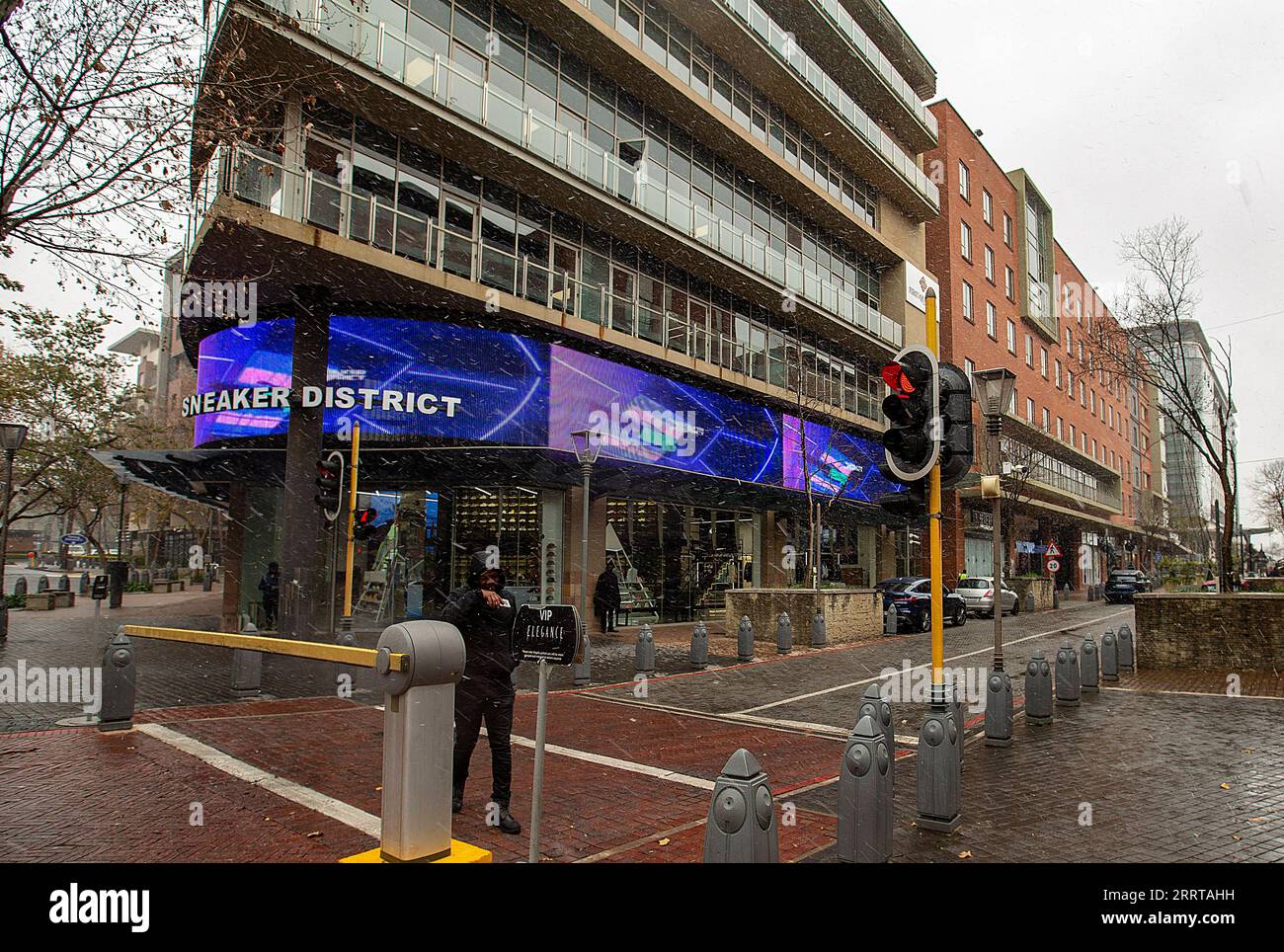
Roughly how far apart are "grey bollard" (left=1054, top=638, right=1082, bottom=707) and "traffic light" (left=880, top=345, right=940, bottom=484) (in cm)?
623

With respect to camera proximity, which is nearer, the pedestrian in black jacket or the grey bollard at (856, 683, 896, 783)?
the grey bollard at (856, 683, 896, 783)

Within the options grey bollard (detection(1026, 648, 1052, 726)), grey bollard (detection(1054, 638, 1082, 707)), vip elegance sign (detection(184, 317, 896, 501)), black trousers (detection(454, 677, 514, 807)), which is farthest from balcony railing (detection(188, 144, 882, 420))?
grey bollard (detection(1054, 638, 1082, 707))

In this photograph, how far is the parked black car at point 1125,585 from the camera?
37.4 m

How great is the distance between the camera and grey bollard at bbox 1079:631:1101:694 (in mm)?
11773

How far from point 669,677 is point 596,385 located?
29.1 ft

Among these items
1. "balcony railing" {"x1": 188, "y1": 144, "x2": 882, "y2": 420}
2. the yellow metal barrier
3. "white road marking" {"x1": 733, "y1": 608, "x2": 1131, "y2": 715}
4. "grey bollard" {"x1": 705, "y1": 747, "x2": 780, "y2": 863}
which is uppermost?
"balcony railing" {"x1": 188, "y1": 144, "x2": 882, "y2": 420}

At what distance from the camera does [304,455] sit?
58.3 ft

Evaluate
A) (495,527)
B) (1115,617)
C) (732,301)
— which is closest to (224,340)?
(495,527)

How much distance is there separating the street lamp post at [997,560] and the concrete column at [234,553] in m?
19.9

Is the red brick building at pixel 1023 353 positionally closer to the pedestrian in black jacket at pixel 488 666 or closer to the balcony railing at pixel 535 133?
the balcony railing at pixel 535 133

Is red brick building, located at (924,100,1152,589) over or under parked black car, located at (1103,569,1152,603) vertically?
over

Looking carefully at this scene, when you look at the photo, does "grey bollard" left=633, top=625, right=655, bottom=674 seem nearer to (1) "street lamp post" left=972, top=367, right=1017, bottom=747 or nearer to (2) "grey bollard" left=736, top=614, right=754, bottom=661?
(2) "grey bollard" left=736, top=614, right=754, bottom=661
